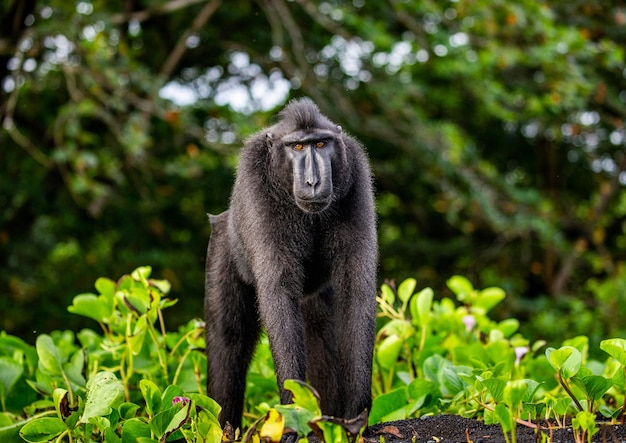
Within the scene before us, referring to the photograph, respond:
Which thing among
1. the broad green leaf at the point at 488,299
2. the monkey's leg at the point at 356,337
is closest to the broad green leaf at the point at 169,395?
the monkey's leg at the point at 356,337

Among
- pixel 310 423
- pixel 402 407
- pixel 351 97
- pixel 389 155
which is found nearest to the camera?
pixel 310 423

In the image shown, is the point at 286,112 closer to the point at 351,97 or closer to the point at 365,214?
the point at 365,214

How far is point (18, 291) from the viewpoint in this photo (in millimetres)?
11391

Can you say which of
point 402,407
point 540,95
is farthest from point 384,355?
point 540,95

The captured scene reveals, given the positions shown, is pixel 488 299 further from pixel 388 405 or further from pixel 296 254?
pixel 296 254

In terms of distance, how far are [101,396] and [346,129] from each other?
281 inches

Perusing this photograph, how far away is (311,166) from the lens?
342cm

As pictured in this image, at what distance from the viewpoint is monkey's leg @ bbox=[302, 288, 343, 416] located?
4.00m

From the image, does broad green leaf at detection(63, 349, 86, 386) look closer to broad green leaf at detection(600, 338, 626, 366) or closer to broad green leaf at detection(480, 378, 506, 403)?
broad green leaf at detection(480, 378, 506, 403)

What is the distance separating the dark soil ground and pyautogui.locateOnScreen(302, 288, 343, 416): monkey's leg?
908 mm

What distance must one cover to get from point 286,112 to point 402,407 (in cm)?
135

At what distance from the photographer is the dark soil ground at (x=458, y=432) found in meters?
2.75

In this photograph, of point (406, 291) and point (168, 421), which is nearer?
point (168, 421)

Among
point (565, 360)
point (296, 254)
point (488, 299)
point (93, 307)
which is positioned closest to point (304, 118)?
point (296, 254)
